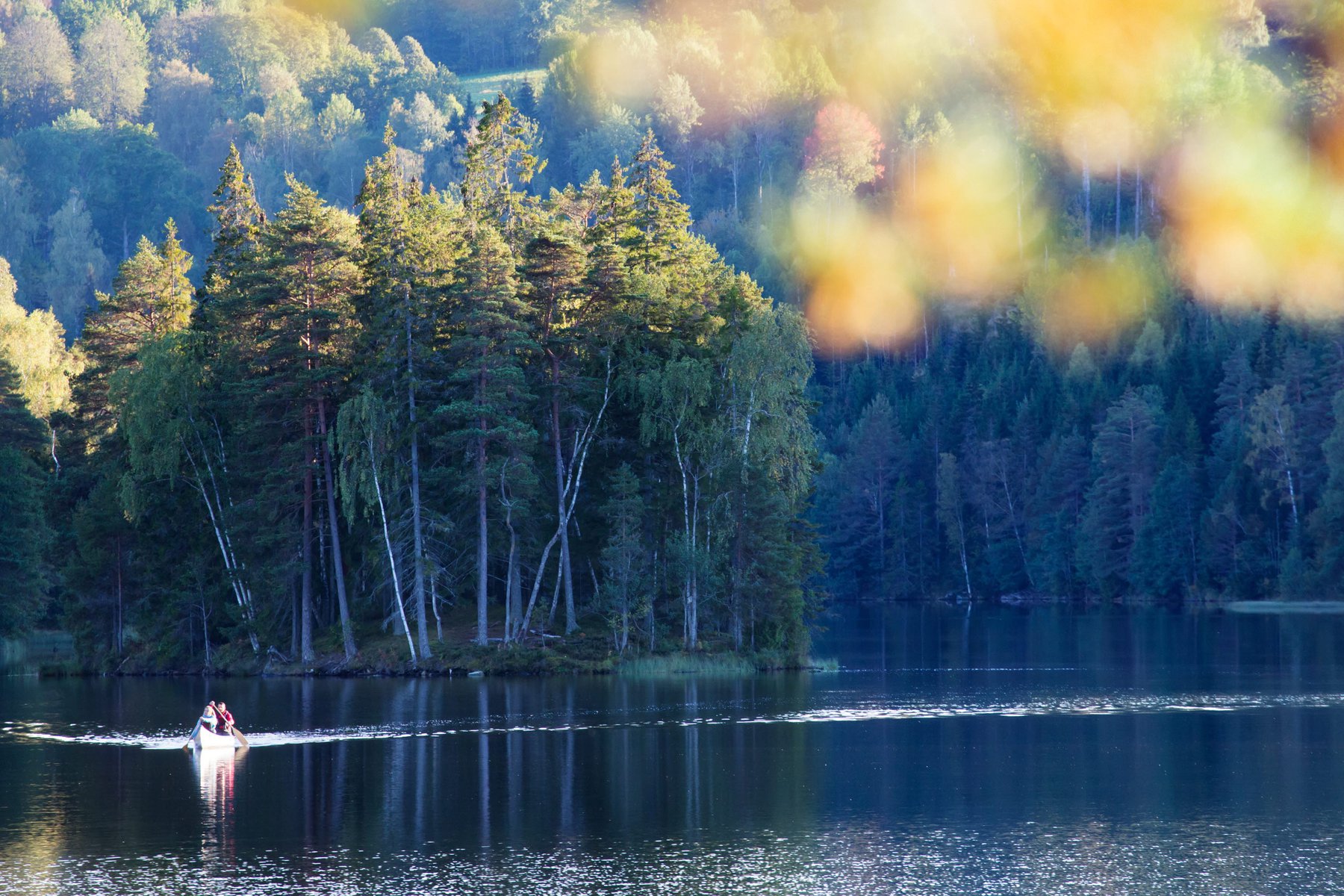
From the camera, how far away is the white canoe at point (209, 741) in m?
49.3

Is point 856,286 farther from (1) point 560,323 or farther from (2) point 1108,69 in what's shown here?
(1) point 560,323

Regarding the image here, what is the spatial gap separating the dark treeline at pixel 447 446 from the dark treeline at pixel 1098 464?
43305mm

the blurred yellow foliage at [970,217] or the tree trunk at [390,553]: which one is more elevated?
the blurred yellow foliage at [970,217]

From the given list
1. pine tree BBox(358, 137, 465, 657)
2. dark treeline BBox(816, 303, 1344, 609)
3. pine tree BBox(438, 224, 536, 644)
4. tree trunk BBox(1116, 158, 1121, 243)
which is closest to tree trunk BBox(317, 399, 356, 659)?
pine tree BBox(358, 137, 465, 657)

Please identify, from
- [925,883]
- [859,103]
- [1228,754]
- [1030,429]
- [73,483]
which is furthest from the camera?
[859,103]

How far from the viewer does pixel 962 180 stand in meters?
180

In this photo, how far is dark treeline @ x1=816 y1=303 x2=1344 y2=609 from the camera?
120 metres

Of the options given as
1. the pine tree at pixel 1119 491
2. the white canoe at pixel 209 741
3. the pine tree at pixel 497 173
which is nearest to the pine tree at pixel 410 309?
the pine tree at pixel 497 173

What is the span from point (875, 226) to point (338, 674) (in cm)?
11924

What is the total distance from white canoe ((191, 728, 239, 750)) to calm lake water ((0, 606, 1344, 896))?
2.77 feet

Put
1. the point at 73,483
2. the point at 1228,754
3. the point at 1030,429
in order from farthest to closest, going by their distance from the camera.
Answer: the point at 1030,429
the point at 73,483
the point at 1228,754

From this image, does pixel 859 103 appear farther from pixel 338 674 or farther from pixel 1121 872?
pixel 1121 872

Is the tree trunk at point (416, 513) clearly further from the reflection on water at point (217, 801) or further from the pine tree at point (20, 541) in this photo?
the pine tree at point (20, 541)

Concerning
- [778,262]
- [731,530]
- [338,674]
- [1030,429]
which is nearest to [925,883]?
[731,530]
